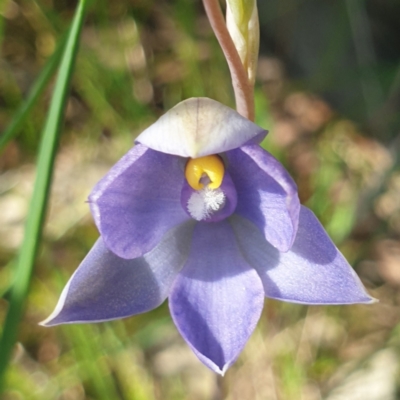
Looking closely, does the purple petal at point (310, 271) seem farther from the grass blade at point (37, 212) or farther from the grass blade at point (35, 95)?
the grass blade at point (35, 95)

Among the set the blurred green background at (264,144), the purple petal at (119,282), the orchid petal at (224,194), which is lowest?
the blurred green background at (264,144)

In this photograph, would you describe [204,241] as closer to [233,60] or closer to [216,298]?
[216,298]

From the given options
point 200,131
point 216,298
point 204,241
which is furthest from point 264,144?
point 200,131

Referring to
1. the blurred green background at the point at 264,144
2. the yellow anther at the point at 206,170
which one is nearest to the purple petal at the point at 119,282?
the yellow anther at the point at 206,170

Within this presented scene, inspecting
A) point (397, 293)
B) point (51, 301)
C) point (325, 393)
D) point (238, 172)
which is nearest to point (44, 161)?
point (238, 172)

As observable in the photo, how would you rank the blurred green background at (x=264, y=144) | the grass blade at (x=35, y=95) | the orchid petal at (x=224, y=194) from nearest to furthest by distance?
the orchid petal at (x=224, y=194) → the grass blade at (x=35, y=95) → the blurred green background at (x=264, y=144)

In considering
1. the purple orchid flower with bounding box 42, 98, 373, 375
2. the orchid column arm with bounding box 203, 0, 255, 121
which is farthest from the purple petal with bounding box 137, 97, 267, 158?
the orchid column arm with bounding box 203, 0, 255, 121

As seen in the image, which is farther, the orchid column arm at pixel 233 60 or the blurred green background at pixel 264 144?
the blurred green background at pixel 264 144
